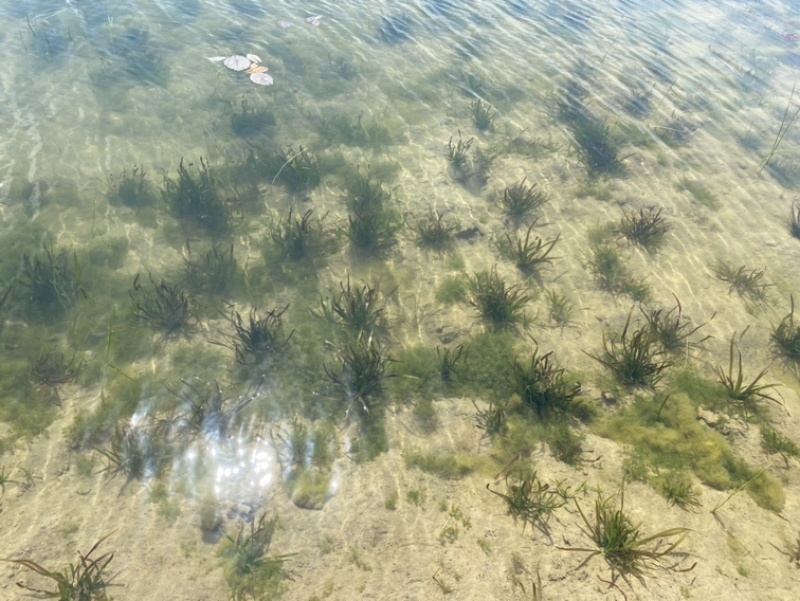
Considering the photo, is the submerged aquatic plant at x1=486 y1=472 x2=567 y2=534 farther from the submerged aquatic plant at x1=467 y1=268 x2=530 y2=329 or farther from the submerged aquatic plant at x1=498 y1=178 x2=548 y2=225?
the submerged aquatic plant at x1=498 y1=178 x2=548 y2=225

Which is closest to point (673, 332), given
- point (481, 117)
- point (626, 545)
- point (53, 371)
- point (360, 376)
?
point (626, 545)

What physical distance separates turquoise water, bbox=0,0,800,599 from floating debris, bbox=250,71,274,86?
5.6 inches

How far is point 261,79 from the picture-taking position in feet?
30.2

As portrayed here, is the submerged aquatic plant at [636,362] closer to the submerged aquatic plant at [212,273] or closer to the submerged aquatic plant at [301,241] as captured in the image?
the submerged aquatic plant at [301,241]

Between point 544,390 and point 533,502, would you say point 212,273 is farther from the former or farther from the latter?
point 533,502

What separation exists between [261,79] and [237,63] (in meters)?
0.74

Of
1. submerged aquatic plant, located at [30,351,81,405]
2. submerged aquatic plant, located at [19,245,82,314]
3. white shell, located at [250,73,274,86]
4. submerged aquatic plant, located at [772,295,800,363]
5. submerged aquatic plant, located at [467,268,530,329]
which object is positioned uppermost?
submerged aquatic plant, located at [772,295,800,363]

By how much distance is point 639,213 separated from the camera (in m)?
6.84

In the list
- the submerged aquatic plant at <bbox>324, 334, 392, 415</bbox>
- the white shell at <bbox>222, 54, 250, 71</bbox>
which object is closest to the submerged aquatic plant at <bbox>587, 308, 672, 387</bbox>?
the submerged aquatic plant at <bbox>324, 334, 392, 415</bbox>

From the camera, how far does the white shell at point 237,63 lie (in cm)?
940

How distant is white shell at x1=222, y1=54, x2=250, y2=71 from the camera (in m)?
9.40

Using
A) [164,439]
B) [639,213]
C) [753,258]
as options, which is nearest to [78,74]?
[164,439]

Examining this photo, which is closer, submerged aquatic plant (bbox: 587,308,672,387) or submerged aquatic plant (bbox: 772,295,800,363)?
submerged aquatic plant (bbox: 587,308,672,387)

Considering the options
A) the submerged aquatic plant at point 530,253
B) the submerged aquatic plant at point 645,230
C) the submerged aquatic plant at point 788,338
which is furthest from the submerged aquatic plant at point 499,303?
the submerged aquatic plant at point 788,338
